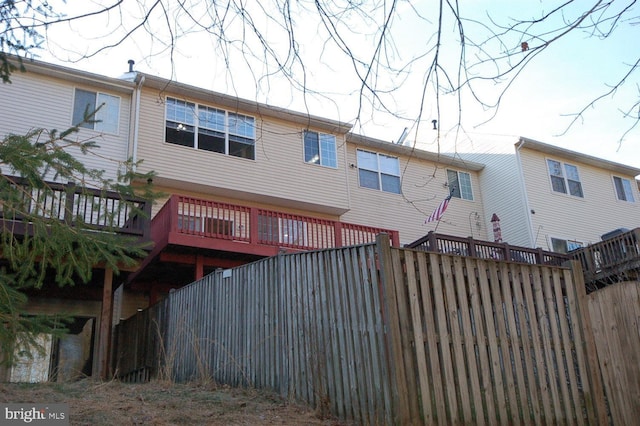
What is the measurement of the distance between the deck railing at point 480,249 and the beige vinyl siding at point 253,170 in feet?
10.0

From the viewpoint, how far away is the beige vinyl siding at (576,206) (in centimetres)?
2028

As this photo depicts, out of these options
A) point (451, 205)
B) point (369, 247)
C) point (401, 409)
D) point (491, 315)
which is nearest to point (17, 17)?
point (369, 247)

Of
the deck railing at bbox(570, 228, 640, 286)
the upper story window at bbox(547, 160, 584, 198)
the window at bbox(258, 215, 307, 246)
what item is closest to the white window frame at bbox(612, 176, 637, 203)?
the upper story window at bbox(547, 160, 584, 198)

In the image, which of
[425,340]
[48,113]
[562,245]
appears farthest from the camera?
[562,245]

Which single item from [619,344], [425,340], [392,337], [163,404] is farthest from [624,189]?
[163,404]

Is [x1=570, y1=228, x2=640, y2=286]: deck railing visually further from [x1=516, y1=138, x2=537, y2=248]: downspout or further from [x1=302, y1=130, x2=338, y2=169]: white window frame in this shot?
[x1=302, y1=130, x2=338, y2=169]: white window frame

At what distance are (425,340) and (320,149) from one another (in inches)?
491

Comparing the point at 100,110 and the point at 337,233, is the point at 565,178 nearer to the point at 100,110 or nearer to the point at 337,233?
the point at 337,233

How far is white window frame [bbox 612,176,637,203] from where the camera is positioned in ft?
75.9

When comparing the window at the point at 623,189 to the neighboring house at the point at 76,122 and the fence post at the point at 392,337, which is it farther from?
the fence post at the point at 392,337

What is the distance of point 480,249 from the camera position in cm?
1622

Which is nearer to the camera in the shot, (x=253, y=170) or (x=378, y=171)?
(x=253, y=170)

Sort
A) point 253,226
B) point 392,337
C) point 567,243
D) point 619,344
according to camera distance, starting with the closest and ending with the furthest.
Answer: point 392,337, point 619,344, point 253,226, point 567,243

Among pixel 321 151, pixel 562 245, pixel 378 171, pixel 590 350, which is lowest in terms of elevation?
pixel 590 350
